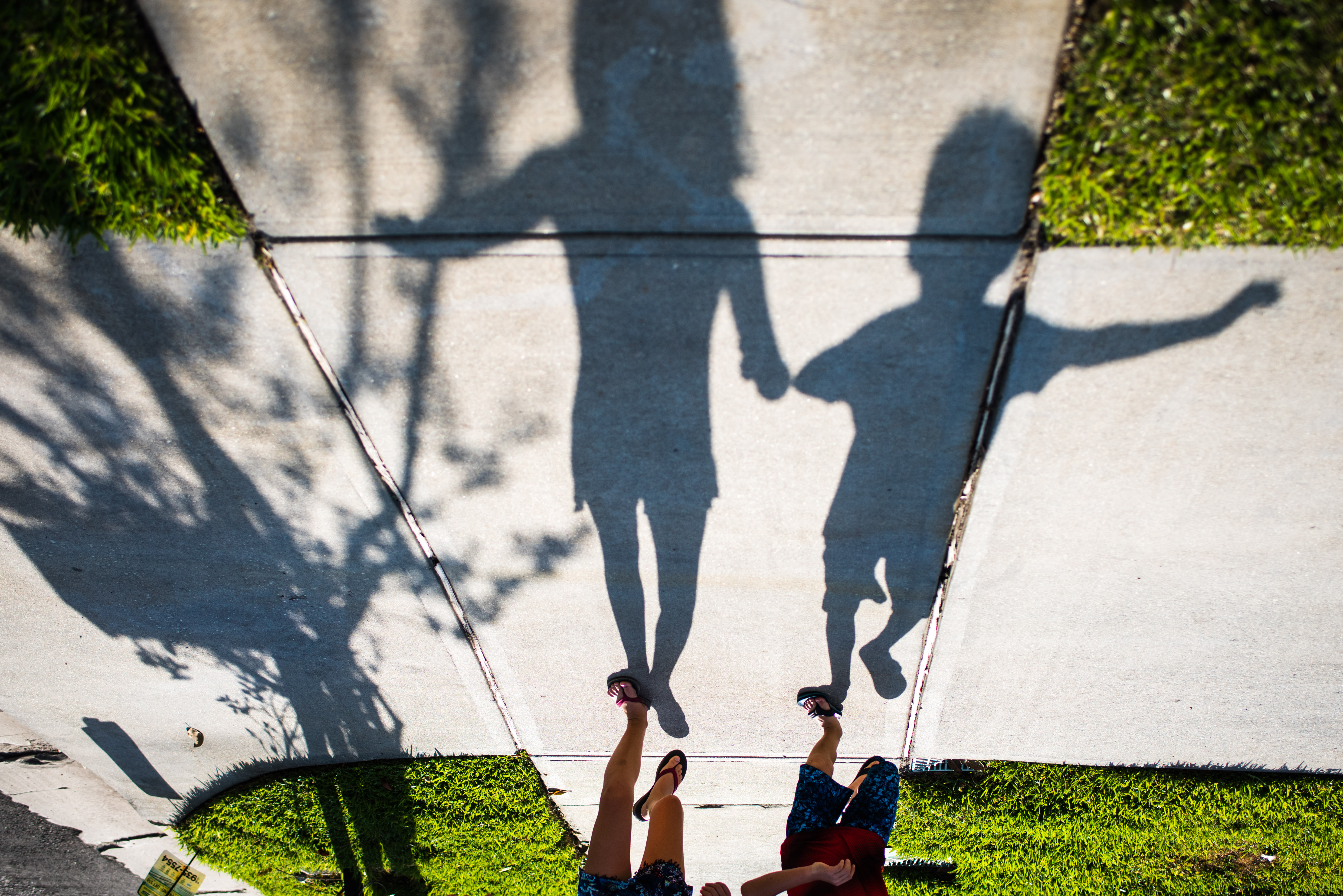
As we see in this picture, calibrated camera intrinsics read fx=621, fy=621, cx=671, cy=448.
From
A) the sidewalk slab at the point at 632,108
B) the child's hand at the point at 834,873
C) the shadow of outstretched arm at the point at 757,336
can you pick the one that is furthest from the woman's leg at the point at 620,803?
the sidewalk slab at the point at 632,108

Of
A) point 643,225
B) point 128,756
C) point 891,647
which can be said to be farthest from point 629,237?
point 128,756

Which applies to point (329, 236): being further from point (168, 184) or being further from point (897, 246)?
point (897, 246)

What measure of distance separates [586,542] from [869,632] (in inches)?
62.8

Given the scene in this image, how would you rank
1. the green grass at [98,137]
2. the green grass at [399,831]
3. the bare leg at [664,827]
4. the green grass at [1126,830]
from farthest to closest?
the green grass at [399,831], the green grass at [1126,830], the bare leg at [664,827], the green grass at [98,137]

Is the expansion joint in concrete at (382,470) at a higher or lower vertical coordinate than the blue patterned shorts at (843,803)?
higher

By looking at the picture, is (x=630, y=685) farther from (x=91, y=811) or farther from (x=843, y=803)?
(x=91, y=811)

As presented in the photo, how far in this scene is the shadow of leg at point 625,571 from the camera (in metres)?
3.12

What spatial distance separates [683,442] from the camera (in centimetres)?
293

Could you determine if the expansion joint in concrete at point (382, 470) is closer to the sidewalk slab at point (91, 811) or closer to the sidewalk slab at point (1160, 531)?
the sidewalk slab at point (1160, 531)

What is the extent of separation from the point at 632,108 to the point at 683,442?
141cm

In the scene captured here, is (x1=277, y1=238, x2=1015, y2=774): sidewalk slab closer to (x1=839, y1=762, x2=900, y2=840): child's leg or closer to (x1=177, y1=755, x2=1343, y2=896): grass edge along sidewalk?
(x1=839, y1=762, x2=900, y2=840): child's leg

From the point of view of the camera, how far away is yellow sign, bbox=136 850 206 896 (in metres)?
4.07

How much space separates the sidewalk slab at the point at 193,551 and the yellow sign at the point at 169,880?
0.31 metres

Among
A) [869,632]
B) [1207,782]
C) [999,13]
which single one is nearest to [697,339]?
[999,13]
